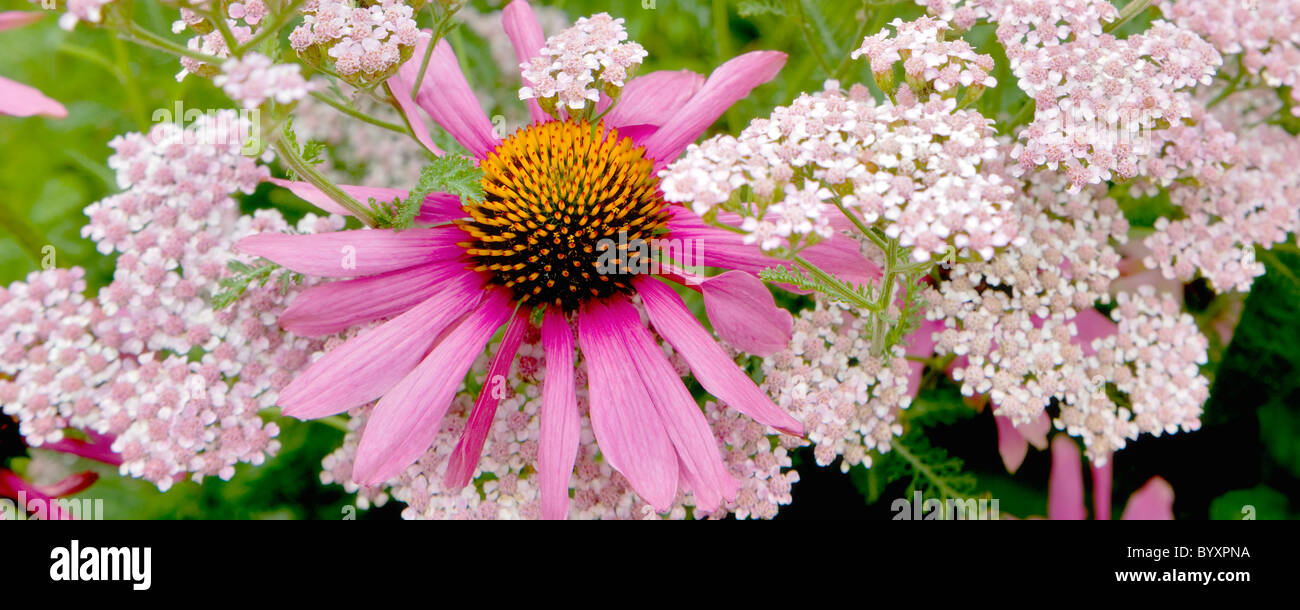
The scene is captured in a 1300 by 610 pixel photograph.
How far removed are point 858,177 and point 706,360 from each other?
22 centimetres

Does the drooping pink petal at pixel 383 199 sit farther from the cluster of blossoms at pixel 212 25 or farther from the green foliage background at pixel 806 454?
the green foliage background at pixel 806 454

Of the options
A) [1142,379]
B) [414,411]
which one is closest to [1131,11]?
[1142,379]

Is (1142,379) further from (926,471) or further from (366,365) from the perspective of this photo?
(366,365)

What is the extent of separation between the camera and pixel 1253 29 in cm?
92

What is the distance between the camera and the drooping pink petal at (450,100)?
0.88m

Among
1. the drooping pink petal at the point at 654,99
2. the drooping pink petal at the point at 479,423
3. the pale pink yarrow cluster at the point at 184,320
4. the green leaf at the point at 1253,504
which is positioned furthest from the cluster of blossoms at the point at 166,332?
the green leaf at the point at 1253,504

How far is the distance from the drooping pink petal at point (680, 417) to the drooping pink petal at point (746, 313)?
0.07 meters

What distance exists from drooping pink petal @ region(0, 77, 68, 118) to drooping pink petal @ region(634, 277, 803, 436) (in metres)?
0.51

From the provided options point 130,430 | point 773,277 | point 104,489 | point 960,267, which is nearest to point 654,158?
point 773,277

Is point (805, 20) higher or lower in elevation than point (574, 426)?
higher

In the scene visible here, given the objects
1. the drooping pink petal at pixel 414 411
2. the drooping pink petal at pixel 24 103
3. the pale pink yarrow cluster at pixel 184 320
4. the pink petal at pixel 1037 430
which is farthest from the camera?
the pink petal at pixel 1037 430

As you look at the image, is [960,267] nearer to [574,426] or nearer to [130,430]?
[574,426]
